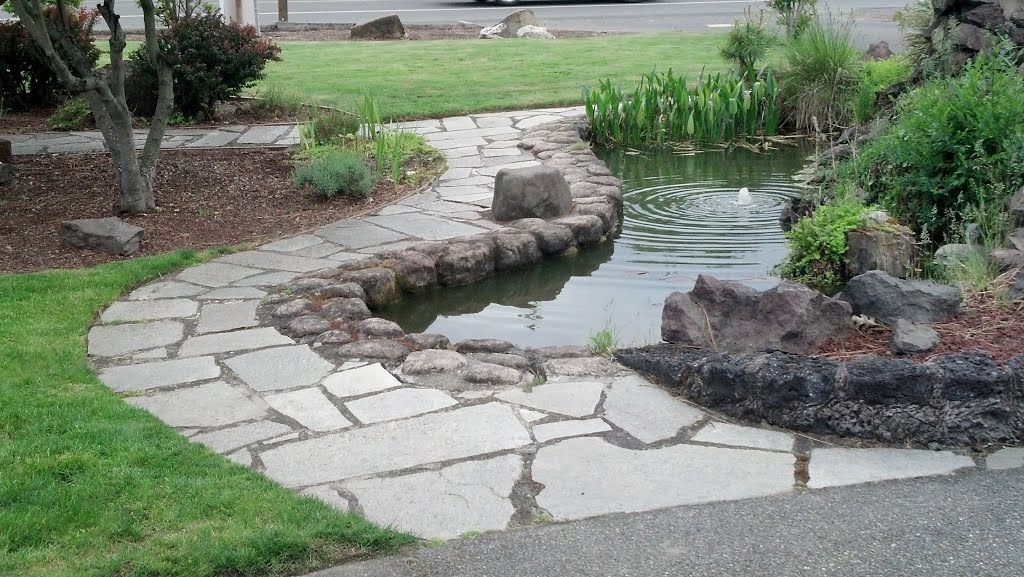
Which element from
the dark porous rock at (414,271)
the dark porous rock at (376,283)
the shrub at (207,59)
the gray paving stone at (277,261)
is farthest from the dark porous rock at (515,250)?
the shrub at (207,59)

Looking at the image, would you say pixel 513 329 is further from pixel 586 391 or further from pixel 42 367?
pixel 42 367

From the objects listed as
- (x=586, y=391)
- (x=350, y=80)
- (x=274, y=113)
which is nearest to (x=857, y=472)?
(x=586, y=391)

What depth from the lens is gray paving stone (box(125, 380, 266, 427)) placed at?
3.93 meters

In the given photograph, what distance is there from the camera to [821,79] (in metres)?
9.92

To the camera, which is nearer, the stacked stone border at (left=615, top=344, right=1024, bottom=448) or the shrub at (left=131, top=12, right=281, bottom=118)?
the stacked stone border at (left=615, top=344, right=1024, bottom=448)

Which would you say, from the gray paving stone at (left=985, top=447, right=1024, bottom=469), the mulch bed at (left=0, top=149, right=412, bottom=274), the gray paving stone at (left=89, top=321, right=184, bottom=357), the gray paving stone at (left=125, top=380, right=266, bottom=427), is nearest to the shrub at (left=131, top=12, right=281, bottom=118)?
the mulch bed at (left=0, top=149, right=412, bottom=274)

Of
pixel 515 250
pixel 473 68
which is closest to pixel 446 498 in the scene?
pixel 515 250

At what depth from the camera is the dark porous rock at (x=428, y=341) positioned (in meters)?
4.73

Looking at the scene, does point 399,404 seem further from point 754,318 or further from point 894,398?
point 894,398

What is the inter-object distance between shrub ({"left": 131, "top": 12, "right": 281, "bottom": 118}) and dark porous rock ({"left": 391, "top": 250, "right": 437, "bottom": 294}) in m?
4.87

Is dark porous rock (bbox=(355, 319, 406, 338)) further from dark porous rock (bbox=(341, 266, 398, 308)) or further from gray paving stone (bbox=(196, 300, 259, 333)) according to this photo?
dark porous rock (bbox=(341, 266, 398, 308))

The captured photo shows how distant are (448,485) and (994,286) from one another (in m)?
2.82

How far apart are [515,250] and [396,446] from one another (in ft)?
9.11

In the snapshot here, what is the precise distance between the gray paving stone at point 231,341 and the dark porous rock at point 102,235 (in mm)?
1687
